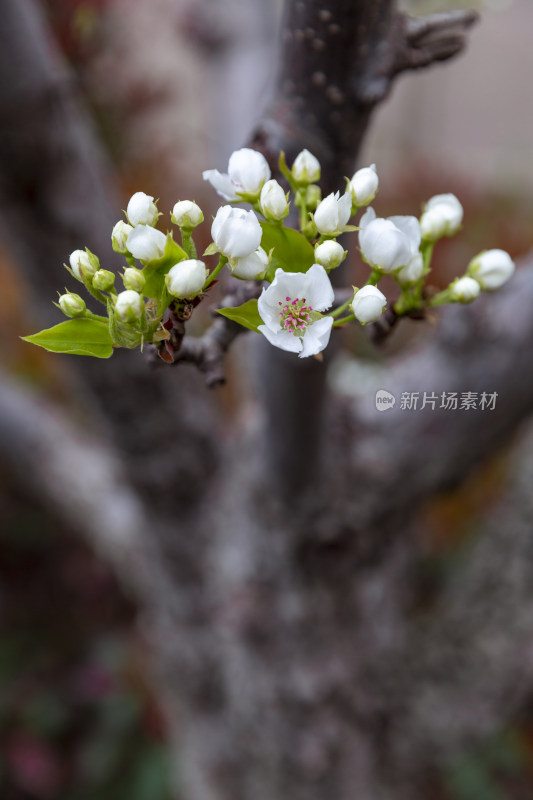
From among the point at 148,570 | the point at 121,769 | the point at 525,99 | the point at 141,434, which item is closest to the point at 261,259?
the point at 141,434

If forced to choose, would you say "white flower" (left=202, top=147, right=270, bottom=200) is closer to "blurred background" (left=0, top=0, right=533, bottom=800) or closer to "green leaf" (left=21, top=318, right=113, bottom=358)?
"green leaf" (left=21, top=318, right=113, bottom=358)

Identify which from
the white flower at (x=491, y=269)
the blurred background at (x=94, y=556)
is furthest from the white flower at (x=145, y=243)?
Result: the blurred background at (x=94, y=556)

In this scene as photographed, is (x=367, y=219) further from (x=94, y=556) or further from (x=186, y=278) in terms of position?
(x=94, y=556)

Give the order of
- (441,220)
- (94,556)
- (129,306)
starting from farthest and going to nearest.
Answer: (94,556) → (441,220) → (129,306)

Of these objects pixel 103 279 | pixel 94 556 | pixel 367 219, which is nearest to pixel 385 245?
pixel 367 219

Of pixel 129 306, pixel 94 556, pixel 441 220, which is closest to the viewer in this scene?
pixel 129 306

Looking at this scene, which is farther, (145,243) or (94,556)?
(94,556)

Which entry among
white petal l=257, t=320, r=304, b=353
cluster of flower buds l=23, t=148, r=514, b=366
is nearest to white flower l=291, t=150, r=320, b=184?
cluster of flower buds l=23, t=148, r=514, b=366
